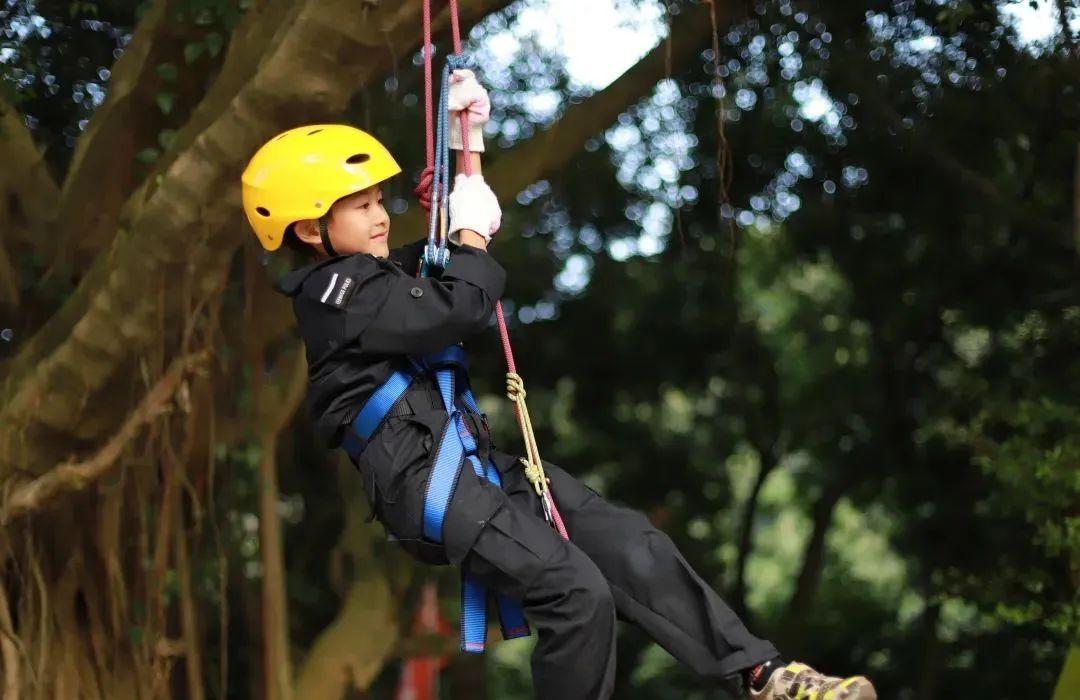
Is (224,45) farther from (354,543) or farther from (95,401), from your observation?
(354,543)

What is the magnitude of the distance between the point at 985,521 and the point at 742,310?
1957 mm

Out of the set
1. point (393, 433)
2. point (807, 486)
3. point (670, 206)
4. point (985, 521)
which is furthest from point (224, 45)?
point (807, 486)

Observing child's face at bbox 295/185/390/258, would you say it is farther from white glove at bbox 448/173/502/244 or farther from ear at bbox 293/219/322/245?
white glove at bbox 448/173/502/244

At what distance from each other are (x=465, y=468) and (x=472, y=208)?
0.50 m

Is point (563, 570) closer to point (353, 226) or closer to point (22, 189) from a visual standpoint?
point (353, 226)

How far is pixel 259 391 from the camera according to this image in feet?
17.3

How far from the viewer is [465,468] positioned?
2.81 metres

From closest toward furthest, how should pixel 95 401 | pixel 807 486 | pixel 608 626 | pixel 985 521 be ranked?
pixel 608 626 < pixel 95 401 < pixel 985 521 < pixel 807 486

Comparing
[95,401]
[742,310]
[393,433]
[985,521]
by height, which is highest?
[742,310]

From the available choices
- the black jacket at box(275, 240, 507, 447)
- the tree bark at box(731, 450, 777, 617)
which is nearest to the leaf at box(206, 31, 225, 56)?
the black jacket at box(275, 240, 507, 447)

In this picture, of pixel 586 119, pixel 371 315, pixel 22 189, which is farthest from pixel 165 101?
pixel 371 315

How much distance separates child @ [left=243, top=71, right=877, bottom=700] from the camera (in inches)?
108

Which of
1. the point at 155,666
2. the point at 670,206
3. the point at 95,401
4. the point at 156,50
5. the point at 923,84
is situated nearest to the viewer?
the point at 95,401

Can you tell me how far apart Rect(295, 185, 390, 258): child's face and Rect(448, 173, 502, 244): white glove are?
16 centimetres
